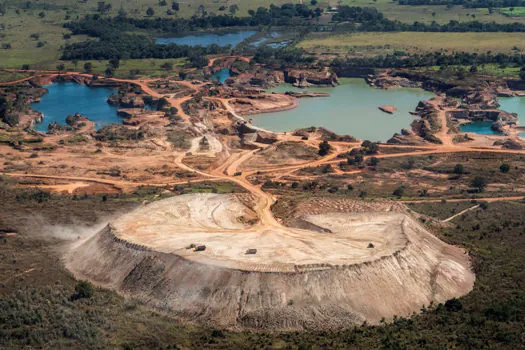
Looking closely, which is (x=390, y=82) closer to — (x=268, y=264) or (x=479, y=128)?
(x=479, y=128)

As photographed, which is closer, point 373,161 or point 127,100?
point 373,161

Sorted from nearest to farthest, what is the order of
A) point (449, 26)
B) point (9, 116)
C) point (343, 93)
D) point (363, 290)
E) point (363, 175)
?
point (363, 290)
point (363, 175)
point (9, 116)
point (343, 93)
point (449, 26)

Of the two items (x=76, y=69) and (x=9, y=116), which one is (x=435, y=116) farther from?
(x=76, y=69)

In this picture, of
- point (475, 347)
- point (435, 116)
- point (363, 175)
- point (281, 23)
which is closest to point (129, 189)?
point (363, 175)

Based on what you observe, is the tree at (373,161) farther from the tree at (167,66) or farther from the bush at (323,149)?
the tree at (167,66)

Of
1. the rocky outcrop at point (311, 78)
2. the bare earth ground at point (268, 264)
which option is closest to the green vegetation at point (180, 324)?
the bare earth ground at point (268, 264)

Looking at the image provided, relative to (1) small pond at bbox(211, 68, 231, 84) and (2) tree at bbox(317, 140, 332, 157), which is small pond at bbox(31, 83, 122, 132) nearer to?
(1) small pond at bbox(211, 68, 231, 84)

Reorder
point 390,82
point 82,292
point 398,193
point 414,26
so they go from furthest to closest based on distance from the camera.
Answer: point 414,26
point 390,82
point 398,193
point 82,292

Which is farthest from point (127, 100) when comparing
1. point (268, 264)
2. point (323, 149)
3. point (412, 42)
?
point (268, 264)

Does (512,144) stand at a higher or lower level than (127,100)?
higher
